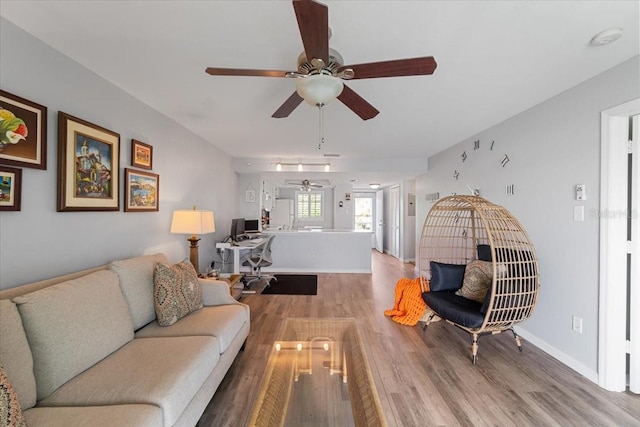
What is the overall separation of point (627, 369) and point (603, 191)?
56.4 inches

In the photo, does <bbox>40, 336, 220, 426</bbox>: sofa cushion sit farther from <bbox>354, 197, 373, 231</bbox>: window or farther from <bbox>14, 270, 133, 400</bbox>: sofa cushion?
<bbox>354, 197, 373, 231</bbox>: window

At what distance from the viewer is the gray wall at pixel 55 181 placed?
167cm

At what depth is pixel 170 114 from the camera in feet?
10.3

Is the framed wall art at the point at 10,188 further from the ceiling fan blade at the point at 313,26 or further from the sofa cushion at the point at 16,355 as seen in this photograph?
the ceiling fan blade at the point at 313,26

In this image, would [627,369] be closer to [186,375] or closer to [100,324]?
[186,375]

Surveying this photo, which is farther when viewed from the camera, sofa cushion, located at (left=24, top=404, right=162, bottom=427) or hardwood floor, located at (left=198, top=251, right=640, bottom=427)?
hardwood floor, located at (left=198, top=251, right=640, bottom=427)

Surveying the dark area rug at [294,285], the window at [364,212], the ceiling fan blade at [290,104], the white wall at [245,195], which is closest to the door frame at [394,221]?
the window at [364,212]

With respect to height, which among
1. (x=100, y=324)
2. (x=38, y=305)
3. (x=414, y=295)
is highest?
(x=38, y=305)

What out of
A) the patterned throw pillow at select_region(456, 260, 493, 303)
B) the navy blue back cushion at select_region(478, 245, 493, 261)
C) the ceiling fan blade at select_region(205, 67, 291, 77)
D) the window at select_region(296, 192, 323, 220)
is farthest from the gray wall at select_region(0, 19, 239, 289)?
the window at select_region(296, 192, 323, 220)

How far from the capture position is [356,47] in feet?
5.98

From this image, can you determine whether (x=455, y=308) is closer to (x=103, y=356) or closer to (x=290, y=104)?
(x=290, y=104)

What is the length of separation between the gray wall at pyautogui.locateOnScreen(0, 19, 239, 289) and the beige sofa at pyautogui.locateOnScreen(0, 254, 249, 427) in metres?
0.29

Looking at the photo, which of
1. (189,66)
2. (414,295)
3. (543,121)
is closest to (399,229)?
(414,295)

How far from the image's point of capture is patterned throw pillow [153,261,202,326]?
2027mm
